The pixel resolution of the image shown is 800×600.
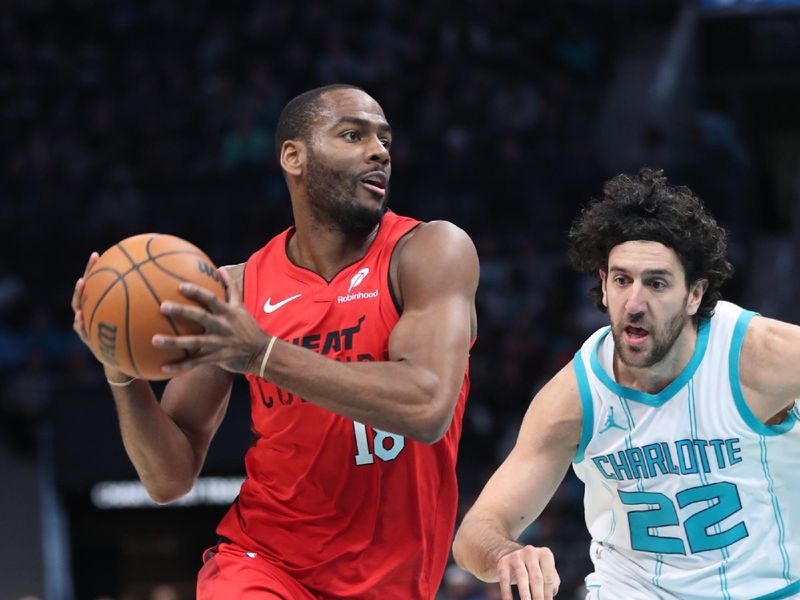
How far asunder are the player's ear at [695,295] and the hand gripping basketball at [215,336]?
66.3 inches

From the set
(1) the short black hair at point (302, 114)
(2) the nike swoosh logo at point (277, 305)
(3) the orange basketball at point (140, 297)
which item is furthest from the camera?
(1) the short black hair at point (302, 114)

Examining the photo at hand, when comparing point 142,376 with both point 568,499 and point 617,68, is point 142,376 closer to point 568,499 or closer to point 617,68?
point 568,499

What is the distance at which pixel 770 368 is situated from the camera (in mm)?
4391

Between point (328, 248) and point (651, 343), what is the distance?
1.22 m

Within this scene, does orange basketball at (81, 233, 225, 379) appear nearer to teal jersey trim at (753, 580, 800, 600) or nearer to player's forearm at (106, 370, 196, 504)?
player's forearm at (106, 370, 196, 504)

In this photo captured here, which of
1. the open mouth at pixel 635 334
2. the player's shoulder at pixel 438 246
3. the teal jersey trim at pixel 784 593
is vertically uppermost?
the player's shoulder at pixel 438 246

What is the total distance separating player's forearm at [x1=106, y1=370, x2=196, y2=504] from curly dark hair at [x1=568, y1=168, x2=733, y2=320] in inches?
67.4

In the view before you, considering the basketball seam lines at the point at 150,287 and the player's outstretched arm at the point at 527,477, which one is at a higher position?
the basketball seam lines at the point at 150,287

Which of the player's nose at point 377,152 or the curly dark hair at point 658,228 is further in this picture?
the curly dark hair at point 658,228

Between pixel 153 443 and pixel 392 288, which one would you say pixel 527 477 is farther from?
pixel 153 443

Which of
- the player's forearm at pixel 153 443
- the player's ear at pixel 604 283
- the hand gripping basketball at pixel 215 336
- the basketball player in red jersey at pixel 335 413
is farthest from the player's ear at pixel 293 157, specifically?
the player's ear at pixel 604 283

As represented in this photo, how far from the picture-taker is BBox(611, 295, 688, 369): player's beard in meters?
4.45

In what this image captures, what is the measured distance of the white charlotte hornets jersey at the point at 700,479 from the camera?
4434mm

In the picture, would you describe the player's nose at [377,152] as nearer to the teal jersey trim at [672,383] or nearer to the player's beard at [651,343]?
the player's beard at [651,343]
